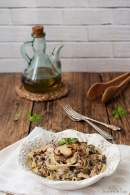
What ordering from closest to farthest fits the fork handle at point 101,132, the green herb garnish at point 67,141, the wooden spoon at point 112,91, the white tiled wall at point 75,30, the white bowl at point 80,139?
1. the white bowl at point 80,139
2. the green herb garnish at point 67,141
3. the fork handle at point 101,132
4. the wooden spoon at point 112,91
5. the white tiled wall at point 75,30

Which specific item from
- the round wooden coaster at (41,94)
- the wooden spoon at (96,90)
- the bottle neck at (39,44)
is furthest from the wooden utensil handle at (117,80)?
the bottle neck at (39,44)

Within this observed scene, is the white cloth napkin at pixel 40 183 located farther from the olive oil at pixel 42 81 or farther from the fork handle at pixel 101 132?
the olive oil at pixel 42 81

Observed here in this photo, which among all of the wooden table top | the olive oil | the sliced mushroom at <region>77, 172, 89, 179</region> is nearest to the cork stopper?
the olive oil

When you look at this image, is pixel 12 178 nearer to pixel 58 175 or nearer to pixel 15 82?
pixel 58 175

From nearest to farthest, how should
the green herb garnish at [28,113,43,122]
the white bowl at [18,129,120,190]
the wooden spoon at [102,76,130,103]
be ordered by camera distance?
the white bowl at [18,129,120,190] → the green herb garnish at [28,113,43,122] → the wooden spoon at [102,76,130,103]

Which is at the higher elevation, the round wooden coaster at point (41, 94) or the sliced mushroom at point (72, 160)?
the sliced mushroom at point (72, 160)

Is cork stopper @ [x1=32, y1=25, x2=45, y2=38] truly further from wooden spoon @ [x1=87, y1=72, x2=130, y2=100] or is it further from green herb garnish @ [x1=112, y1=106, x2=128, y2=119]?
green herb garnish @ [x1=112, y1=106, x2=128, y2=119]

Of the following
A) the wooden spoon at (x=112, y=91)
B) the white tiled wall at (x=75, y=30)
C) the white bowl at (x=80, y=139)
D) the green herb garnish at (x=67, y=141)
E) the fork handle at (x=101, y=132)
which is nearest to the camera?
the white bowl at (x=80, y=139)

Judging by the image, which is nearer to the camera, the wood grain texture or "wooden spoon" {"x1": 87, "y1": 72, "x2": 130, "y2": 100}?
the wood grain texture
